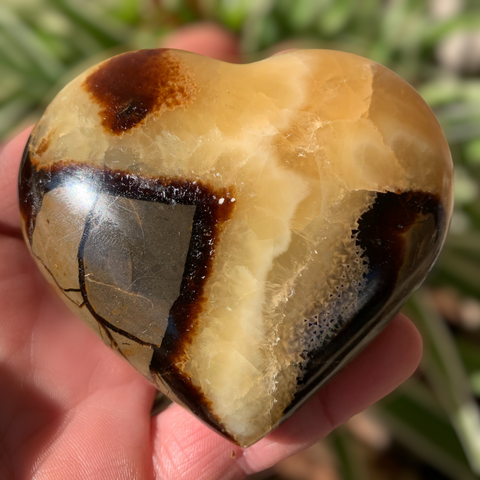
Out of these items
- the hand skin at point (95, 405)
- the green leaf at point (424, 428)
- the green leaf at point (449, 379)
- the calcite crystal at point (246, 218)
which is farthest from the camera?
the green leaf at point (424, 428)

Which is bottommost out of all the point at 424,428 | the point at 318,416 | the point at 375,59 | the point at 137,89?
the point at 424,428

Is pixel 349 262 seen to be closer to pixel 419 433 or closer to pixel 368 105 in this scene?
pixel 368 105

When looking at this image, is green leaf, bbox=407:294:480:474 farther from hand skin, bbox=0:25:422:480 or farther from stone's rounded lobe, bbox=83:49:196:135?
stone's rounded lobe, bbox=83:49:196:135

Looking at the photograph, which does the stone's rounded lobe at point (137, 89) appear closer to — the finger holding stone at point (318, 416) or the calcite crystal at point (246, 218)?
the calcite crystal at point (246, 218)

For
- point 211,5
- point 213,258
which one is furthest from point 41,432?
point 211,5

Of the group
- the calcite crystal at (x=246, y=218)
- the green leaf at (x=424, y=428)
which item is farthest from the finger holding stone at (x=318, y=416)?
the green leaf at (x=424, y=428)

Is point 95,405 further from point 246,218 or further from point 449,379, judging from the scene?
point 449,379

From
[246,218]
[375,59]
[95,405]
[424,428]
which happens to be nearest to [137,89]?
[246,218]

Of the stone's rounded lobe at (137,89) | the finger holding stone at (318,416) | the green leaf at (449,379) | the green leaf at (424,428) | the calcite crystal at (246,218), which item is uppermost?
the stone's rounded lobe at (137,89)
